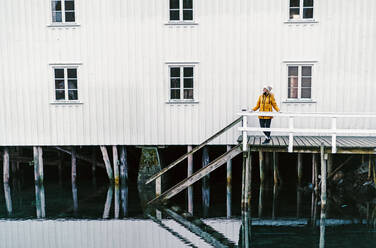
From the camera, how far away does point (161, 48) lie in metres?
14.3

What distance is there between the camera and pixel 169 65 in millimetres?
14336

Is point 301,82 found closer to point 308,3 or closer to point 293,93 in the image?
point 293,93

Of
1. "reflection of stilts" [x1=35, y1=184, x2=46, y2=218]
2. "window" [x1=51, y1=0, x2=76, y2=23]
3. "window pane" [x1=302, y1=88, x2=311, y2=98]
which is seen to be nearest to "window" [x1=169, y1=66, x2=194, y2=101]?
"window pane" [x1=302, y1=88, x2=311, y2=98]

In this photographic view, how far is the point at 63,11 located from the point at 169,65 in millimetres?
4420

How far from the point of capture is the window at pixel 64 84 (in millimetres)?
14695

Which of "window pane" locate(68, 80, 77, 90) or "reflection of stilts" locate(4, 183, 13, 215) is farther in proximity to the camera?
"window pane" locate(68, 80, 77, 90)

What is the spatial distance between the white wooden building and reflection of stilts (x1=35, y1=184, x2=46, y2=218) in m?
1.95

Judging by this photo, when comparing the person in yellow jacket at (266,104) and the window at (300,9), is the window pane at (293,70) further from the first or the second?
the person in yellow jacket at (266,104)

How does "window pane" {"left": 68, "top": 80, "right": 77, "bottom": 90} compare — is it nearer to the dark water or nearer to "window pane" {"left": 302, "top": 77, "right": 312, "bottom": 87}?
the dark water

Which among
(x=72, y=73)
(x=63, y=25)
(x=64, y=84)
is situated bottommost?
(x=64, y=84)

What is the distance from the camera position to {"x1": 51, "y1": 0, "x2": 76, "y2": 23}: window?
14.4m

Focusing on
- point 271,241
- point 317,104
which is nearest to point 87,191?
point 271,241

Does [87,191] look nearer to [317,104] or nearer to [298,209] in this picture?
[298,209]

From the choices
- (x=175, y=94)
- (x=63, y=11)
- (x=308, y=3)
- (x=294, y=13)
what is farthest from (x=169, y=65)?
(x=308, y=3)
